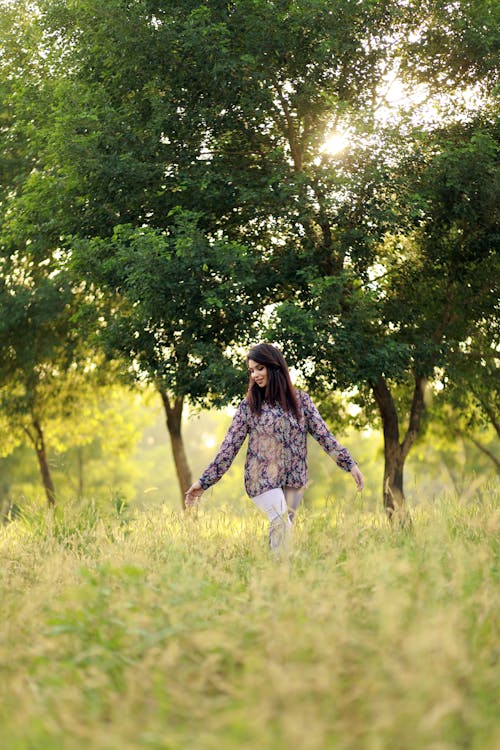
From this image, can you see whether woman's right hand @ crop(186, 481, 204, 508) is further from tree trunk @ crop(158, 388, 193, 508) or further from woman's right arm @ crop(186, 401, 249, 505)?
tree trunk @ crop(158, 388, 193, 508)

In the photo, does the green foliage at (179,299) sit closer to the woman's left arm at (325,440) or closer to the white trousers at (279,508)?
Result: the woman's left arm at (325,440)

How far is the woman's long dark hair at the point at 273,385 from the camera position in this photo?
7.31m

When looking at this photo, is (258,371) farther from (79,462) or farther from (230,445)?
(79,462)

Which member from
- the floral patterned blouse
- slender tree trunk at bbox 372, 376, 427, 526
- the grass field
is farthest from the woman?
slender tree trunk at bbox 372, 376, 427, 526

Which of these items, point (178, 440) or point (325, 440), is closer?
point (325, 440)

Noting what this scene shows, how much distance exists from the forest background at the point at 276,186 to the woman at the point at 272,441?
393cm

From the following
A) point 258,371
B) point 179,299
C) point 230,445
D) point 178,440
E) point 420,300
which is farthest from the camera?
point 178,440

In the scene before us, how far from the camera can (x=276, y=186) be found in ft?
46.4

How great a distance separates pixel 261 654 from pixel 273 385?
3573 mm

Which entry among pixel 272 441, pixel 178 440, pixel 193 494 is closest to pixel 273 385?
pixel 272 441

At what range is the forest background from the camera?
13.0 metres

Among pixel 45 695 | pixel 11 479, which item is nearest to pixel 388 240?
pixel 45 695

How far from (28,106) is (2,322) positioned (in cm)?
446

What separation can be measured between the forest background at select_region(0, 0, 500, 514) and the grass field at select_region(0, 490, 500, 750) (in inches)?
227
